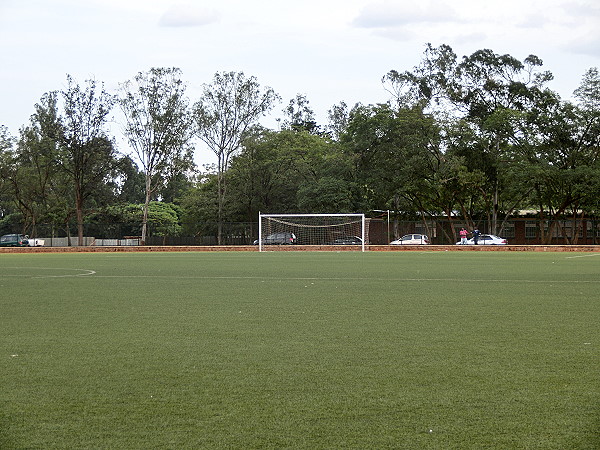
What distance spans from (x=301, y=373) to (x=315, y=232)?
46290 mm

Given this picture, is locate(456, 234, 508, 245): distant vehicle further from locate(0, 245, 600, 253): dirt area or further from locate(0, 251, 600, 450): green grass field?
locate(0, 251, 600, 450): green grass field

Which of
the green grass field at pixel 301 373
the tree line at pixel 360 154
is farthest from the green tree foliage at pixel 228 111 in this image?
the green grass field at pixel 301 373

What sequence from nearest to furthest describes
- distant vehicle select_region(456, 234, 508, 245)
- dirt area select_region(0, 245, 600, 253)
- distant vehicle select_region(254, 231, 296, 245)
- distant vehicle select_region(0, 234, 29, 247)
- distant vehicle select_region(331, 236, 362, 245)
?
dirt area select_region(0, 245, 600, 253)
distant vehicle select_region(254, 231, 296, 245)
distant vehicle select_region(331, 236, 362, 245)
distant vehicle select_region(456, 234, 508, 245)
distant vehicle select_region(0, 234, 29, 247)

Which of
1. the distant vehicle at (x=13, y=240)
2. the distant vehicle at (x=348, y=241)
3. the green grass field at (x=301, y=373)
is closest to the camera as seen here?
the green grass field at (x=301, y=373)

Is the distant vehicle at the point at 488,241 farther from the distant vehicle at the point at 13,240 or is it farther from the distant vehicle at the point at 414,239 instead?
the distant vehicle at the point at 13,240

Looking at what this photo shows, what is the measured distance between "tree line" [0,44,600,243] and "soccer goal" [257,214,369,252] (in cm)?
504

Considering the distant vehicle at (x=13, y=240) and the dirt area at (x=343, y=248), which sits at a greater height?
the distant vehicle at (x=13, y=240)

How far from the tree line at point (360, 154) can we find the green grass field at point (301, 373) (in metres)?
44.8

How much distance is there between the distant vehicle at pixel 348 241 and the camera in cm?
5062

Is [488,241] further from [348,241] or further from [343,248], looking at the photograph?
[343,248]

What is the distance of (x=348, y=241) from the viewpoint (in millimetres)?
50750

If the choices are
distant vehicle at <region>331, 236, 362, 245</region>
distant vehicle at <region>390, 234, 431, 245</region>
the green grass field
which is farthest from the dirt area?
the green grass field

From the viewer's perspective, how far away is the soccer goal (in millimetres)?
50656

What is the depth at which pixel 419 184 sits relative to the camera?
57.3m
